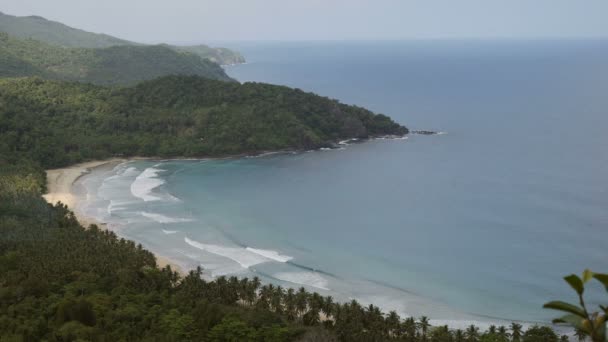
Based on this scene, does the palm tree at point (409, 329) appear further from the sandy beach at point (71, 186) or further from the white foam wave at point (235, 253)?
the sandy beach at point (71, 186)

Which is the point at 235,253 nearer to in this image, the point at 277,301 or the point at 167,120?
the point at 277,301

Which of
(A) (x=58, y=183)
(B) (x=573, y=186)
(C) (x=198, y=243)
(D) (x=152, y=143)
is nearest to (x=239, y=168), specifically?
(D) (x=152, y=143)

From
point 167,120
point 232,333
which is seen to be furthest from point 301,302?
point 167,120

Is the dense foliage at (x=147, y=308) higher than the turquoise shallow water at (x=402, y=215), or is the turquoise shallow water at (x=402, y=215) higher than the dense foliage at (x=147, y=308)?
the turquoise shallow water at (x=402, y=215)

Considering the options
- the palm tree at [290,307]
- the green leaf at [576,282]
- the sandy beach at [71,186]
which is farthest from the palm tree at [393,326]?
the green leaf at [576,282]

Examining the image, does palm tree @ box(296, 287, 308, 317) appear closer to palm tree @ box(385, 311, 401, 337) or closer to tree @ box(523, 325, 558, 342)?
palm tree @ box(385, 311, 401, 337)

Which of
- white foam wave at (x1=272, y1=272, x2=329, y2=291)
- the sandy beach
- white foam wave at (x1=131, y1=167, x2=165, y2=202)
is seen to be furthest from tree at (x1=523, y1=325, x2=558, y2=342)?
white foam wave at (x1=131, y1=167, x2=165, y2=202)
